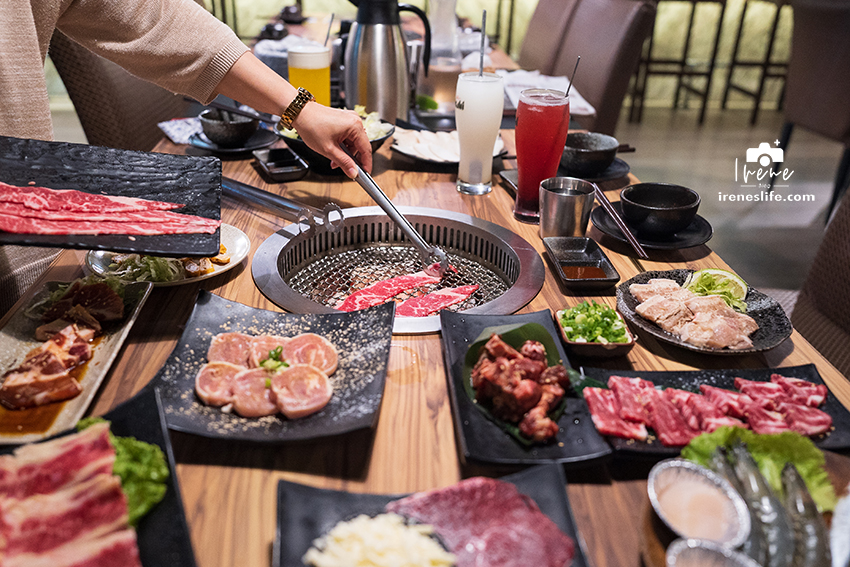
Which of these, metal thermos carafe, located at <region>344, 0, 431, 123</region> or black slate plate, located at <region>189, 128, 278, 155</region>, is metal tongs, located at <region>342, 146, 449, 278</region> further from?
metal thermos carafe, located at <region>344, 0, 431, 123</region>

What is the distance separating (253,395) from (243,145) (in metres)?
1.51

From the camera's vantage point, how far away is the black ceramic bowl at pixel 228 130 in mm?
2203

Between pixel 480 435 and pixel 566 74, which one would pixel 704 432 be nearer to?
pixel 480 435

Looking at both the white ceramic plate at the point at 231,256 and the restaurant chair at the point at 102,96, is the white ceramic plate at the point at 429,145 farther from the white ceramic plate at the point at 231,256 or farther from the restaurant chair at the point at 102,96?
the restaurant chair at the point at 102,96

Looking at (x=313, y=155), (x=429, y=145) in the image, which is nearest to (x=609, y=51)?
(x=429, y=145)

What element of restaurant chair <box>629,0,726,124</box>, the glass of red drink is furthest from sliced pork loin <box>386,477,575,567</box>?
restaurant chair <box>629,0,726,124</box>

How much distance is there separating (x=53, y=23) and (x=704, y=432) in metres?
1.96

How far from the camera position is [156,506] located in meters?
0.81

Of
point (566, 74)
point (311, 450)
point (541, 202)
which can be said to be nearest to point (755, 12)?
point (566, 74)

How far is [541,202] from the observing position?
5.48 feet

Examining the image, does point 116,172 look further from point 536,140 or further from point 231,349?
point 536,140

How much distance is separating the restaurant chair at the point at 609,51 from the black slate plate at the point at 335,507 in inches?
110

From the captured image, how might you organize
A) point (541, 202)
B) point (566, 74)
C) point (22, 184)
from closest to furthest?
point (22, 184)
point (541, 202)
point (566, 74)

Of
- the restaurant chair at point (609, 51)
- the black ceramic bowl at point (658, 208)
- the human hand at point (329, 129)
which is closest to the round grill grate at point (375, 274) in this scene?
the human hand at point (329, 129)
